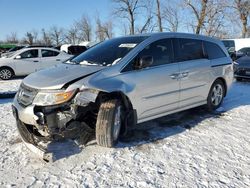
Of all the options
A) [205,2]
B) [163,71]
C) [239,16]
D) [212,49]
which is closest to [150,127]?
[163,71]

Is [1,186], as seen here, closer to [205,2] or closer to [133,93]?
[133,93]

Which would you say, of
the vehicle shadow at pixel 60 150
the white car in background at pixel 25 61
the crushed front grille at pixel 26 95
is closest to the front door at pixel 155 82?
the vehicle shadow at pixel 60 150

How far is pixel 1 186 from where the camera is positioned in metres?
3.21

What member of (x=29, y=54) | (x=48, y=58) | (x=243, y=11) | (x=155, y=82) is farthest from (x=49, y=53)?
(x=243, y=11)

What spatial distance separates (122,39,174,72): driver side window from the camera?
4.57 metres

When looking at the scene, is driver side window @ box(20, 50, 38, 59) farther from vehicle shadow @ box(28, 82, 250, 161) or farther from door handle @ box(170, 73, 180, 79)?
door handle @ box(170, 73, 180, 79)

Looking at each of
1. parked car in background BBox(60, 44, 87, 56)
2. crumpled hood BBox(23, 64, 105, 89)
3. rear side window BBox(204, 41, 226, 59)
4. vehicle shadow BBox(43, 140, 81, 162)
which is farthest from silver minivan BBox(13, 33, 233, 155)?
parked car in background BBox(60, 44, 87, 56)

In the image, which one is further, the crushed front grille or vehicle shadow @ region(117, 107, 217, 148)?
vehicle shadow @ region(117, 107, 217, 148)

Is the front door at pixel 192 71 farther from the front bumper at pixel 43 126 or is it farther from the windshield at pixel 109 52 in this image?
the front bumper at pixel 43 126

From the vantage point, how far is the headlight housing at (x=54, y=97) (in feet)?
12.2

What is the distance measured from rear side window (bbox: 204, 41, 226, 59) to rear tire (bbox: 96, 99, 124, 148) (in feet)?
9.28

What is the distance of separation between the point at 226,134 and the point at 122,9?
38.2 meters

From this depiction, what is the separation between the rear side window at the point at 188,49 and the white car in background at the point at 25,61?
796 centimetres

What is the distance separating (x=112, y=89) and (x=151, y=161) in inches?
43.7
